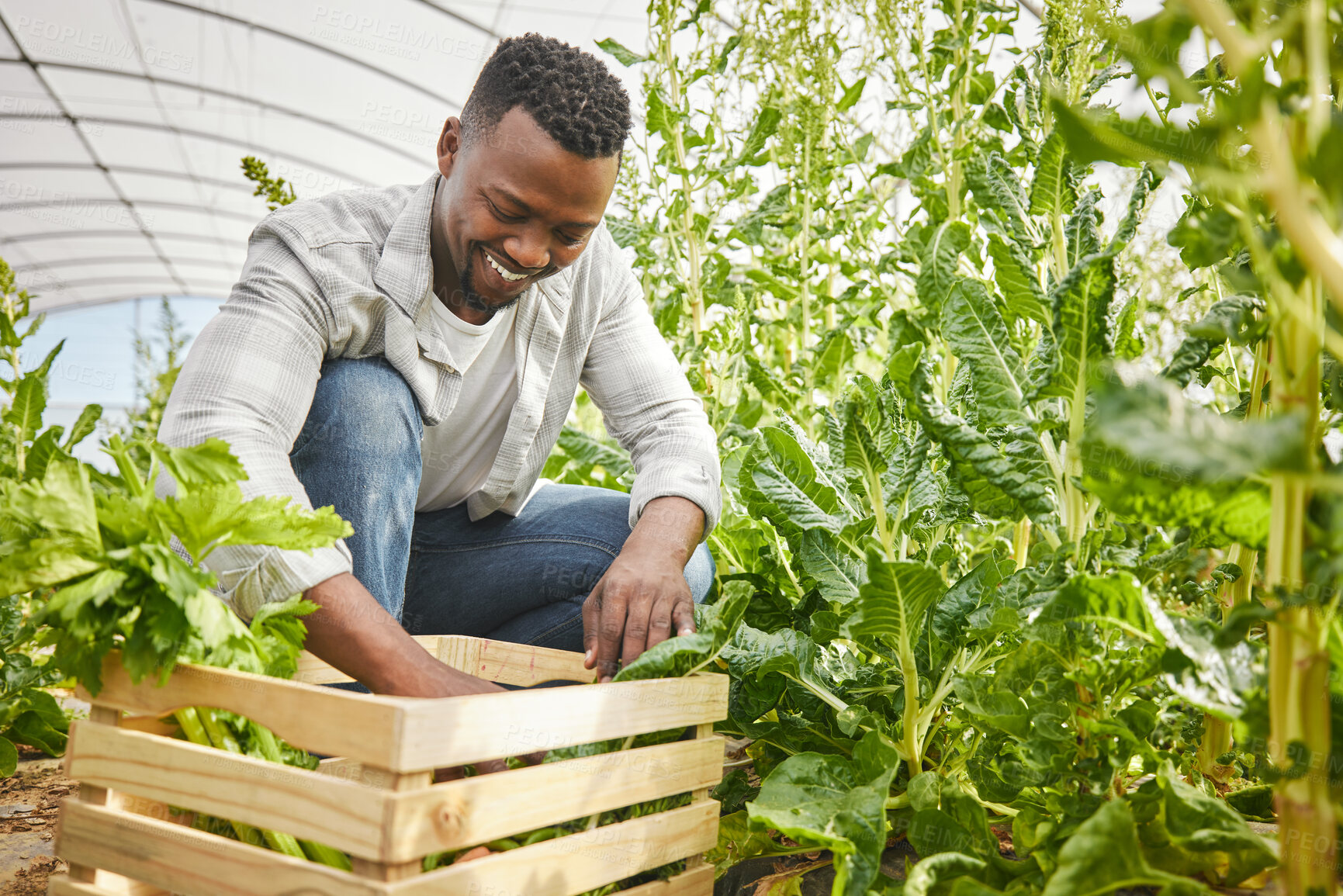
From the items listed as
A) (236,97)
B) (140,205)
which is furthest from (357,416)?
(140,205)

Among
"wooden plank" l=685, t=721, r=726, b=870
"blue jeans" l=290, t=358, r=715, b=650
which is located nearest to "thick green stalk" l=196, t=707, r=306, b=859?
"blue jeans" l=290, t=358, r=715, b=650

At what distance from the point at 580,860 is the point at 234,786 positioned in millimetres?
344

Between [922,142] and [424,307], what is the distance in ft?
3.35

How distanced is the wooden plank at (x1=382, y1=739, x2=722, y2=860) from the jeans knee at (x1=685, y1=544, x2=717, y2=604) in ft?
1.38

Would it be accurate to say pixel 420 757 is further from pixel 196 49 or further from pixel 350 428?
pixel 196 49

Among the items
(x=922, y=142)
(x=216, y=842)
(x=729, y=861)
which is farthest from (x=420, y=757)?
(x=922, y=142)

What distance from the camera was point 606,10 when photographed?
4816mm

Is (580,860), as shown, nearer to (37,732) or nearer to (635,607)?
(635,607)

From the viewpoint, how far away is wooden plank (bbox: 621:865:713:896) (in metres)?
1.00

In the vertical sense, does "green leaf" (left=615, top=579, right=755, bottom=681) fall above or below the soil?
above

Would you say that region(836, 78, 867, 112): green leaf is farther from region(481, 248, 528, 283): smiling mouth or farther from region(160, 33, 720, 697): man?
region(481, 248, 528, 283): smiling mouth

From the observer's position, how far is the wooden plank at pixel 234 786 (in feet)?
2.42

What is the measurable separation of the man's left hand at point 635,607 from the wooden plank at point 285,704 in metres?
0.48

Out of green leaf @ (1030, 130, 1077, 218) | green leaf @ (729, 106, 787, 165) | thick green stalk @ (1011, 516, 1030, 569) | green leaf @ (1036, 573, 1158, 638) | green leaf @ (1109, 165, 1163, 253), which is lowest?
green leaf @ (1036, 573, 1158, 638)
